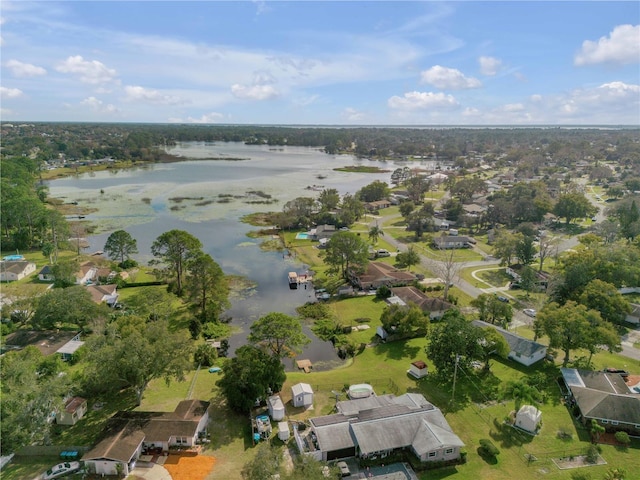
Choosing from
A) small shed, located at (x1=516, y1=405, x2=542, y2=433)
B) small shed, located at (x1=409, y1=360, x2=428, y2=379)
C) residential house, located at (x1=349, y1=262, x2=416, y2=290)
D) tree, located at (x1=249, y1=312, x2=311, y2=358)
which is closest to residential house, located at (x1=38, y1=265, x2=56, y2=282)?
tree, located at (x1=249, y1=312, x2=311, y2=358)

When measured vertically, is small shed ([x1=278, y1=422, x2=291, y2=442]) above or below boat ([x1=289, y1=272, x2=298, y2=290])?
above

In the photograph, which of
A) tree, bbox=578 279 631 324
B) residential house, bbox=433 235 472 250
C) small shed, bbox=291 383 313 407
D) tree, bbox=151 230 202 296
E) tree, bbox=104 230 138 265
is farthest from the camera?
residential house, bbox=433 235 472 250

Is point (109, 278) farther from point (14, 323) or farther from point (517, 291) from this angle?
point (517, 291)

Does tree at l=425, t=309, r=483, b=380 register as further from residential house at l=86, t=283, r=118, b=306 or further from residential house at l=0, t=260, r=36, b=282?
residential house at l=0, t=260, r=36, b=282

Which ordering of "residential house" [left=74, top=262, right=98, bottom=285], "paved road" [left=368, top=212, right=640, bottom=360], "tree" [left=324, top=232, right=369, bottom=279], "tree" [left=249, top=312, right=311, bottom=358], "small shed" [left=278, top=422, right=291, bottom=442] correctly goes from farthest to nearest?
"tree" [left=324, top=232, right=369, bottom=279]
"residential house" [left=74, top=262, right=98, bottom=285]
"paved road" [left=368, top=212, right=640, bottom=360]
"tree" [left=249, top=312, right=311, bottom=358]
"small shed" [left=278, top=422, right=291, bottom=442]

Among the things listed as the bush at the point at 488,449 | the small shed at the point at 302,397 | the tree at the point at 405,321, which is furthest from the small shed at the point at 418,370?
the small shed at the point at 302,397

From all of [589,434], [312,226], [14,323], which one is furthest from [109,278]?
[589,434]

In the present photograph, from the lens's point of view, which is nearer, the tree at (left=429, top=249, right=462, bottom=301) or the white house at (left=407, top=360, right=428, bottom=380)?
the white house at (left=407, top=360, right=428, bottom=380)
